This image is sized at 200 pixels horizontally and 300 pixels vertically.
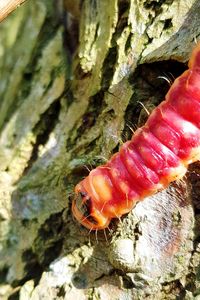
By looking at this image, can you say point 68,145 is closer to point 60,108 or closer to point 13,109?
point 60,108

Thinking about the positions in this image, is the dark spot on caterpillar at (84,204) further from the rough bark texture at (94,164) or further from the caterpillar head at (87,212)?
the rough bark texture at (94,164)

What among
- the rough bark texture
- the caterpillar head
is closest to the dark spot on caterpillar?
the caterpillar head

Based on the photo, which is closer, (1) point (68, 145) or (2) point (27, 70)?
(1) point (68, 145)

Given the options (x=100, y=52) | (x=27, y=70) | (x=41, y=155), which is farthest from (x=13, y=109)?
(x=100, y=52)

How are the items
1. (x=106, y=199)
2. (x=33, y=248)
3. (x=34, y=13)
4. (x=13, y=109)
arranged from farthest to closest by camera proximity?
1. (x=34, y=13)
2. (x=13, y=109)
3. (x=33, y=248)
4. (x=106, y=199)

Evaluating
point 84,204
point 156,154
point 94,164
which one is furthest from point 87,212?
point 156,154

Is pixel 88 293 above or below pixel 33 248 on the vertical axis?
below

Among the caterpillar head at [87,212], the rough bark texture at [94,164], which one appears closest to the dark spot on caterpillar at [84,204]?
the caterpillar head at [87,212]
